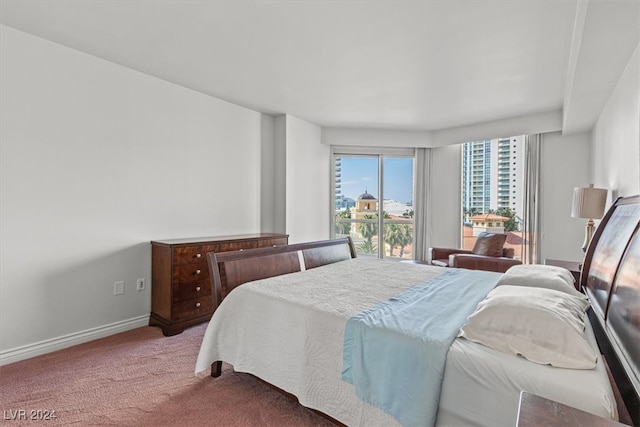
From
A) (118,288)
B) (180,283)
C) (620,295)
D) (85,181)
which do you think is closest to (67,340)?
(118,288)

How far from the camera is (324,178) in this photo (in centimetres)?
546

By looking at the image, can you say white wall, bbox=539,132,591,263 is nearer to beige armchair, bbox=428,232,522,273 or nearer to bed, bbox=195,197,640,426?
beige armchair, bbox=428,232,522,273

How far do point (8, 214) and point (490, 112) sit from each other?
5.38 m

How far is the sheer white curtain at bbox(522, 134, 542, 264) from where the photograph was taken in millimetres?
4633

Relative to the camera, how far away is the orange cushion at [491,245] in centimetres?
414

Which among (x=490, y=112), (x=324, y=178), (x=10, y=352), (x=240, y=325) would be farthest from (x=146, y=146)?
(x=490, y=112)

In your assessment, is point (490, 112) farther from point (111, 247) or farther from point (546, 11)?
point (111, 247)

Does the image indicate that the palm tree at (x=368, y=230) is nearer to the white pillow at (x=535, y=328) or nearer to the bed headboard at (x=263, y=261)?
the bed headboard at (x=263, y=261)

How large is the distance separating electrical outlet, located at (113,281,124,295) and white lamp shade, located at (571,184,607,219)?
4496mm

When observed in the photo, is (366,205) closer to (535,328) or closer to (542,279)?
(542,279)

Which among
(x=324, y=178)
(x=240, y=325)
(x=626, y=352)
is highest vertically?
(x=324, y=178)

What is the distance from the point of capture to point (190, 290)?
3172 mm

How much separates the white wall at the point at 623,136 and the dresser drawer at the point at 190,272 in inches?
140

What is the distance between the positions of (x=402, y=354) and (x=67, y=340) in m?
2.95
